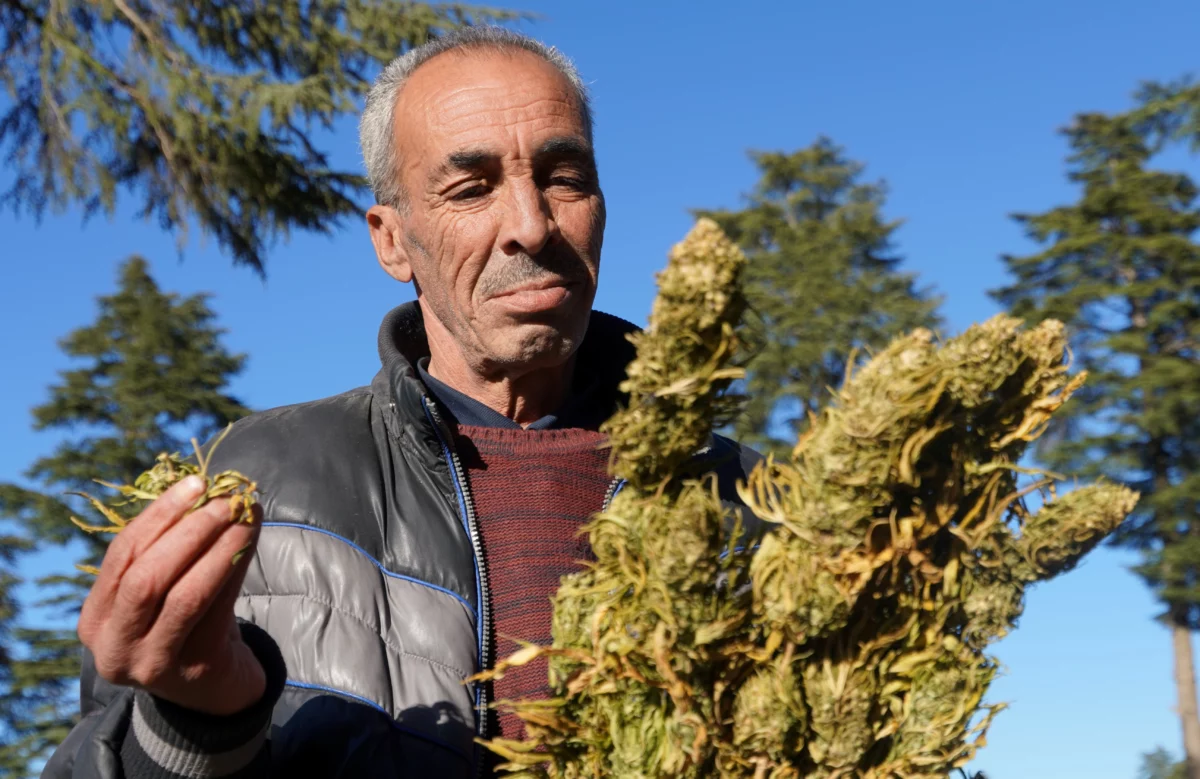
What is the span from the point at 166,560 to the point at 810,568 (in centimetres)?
71

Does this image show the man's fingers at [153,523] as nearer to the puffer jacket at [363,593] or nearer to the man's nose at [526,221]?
the puffer jacket at [363,593]

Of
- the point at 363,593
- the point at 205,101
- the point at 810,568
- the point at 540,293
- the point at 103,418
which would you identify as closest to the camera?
the point at 810,568

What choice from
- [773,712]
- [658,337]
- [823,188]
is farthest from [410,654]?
[823,188]

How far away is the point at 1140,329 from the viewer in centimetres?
1811

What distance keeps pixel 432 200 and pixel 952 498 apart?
141 cm

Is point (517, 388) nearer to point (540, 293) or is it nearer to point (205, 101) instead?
point (540, 293)

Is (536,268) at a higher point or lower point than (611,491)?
higher

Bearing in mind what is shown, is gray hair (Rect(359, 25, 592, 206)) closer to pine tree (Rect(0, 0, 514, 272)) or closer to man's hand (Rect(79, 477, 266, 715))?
man's hand (Rect(79, 477, 266, 715))

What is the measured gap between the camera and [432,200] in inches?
91.2

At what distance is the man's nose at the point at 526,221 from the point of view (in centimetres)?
211

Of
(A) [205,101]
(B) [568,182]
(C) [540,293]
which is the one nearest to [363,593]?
(C) [540,293]

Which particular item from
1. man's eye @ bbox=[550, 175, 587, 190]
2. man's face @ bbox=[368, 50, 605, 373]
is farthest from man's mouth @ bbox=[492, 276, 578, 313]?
man's eye @ bbox=[550, 175, 587, 190]

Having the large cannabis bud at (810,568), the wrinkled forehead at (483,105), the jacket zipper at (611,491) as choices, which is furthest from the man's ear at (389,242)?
the large cannabis bud at (810,568)

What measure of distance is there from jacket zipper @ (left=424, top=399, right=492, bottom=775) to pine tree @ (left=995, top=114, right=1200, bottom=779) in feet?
49.5
